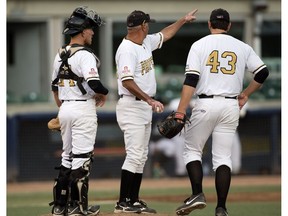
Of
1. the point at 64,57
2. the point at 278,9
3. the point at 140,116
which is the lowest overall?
the point at 140,116

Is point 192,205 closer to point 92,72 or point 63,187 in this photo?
point 63,187

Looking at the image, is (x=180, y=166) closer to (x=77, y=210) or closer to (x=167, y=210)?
(x=167, y=210)

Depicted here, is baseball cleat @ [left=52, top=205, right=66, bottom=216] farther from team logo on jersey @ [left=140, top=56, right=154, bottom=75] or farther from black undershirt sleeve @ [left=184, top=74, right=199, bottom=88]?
black undershirt sleeve @ [left=184, top=74, right=199, bottom=88]

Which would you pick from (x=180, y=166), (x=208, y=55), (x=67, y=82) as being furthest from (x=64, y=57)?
(x=180, y=166)

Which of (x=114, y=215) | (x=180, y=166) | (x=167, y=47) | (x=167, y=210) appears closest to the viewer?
(x=114, y=215)

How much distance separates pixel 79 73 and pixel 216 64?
131 centimetres

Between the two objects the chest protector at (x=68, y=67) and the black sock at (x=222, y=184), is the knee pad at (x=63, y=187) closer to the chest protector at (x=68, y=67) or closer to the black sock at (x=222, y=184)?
the chest protector at (x=68, y=67)

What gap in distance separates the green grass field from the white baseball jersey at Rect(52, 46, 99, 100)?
1445mm

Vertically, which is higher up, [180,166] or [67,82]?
[67,82]

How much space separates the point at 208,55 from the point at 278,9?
14.5 meters

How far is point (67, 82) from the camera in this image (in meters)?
8.65

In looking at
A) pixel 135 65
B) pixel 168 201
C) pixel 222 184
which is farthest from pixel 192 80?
pixel 168 201

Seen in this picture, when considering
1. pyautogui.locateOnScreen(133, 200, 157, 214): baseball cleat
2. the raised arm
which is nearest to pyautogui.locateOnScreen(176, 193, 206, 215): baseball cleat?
pyautogui.locateOnScreen(133, 200, 157, 214): baseball cleat

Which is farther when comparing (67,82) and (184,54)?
(184,54)
